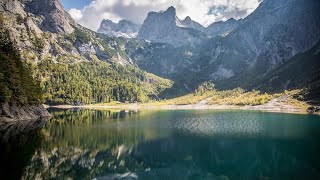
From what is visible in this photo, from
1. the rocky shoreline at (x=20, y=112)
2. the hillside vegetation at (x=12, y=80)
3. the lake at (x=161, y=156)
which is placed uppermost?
the hillside vegetation at (x=12, y=80)

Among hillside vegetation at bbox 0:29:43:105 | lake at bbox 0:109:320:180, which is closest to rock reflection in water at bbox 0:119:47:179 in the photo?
lake at bbox 0:109:320:180

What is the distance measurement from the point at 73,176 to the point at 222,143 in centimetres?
4216

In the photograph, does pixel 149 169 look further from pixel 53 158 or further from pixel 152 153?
pixel 53 158

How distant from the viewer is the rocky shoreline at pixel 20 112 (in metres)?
104

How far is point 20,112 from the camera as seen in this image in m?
116

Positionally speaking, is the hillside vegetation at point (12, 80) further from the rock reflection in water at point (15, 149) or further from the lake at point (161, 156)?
the lake at point (161, 156)

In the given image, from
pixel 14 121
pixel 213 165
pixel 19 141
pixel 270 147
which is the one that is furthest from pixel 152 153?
pixel 14 121

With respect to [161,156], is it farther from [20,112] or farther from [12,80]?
[20,112]

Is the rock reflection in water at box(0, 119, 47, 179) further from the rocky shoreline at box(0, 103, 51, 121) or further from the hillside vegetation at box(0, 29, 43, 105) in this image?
the hillside vegetation at box(0, 29, 43, 105)

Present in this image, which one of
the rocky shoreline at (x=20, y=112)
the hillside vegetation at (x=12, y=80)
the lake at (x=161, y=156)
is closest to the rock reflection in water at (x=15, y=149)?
the lake at (x=161, y=156)

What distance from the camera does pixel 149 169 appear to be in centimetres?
5284

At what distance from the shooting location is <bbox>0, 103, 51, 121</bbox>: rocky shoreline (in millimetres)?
103938

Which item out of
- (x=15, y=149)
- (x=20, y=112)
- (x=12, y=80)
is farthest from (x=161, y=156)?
(x=20, y=112)

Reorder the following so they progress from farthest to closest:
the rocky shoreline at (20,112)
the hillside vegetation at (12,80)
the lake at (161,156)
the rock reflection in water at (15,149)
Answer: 1. the rocky shoreline at (20,112)
2. the hillside vegetation at (12,80)
3. the lake at (161,156)
4. the rock reflection in water at (15,149)
